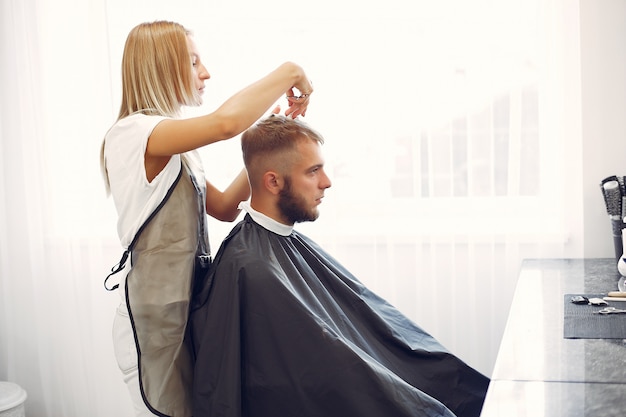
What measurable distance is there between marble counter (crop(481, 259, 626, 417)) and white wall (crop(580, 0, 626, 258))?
0.71 metres

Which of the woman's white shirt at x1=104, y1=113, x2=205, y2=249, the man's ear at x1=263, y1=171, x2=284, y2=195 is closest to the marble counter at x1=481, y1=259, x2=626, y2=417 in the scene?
the man's ear at x1=263, y1=171, x2=284, y2=195

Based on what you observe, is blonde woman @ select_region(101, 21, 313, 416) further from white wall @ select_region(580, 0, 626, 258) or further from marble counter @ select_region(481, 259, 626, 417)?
white wall @ select_region(580, 0, 626, 258)

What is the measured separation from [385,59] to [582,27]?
75 cm

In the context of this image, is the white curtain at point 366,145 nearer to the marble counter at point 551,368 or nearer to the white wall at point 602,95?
the white wall at point 602,95

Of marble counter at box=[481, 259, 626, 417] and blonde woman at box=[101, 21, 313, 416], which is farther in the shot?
blonde woman at box=[101, 21, 313, 416]

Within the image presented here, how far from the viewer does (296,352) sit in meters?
1.97

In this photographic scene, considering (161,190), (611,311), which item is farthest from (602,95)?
(161,190)

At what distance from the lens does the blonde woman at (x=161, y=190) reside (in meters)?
1.97

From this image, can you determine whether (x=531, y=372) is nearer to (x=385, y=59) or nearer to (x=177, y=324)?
(x=177, y=324)

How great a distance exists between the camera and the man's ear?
85.9 inches

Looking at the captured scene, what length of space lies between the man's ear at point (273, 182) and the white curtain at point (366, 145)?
1.06 metres

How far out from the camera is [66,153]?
11.4 feet

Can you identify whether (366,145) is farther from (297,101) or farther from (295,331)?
(295,331)

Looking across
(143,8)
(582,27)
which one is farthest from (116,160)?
(582,27)
